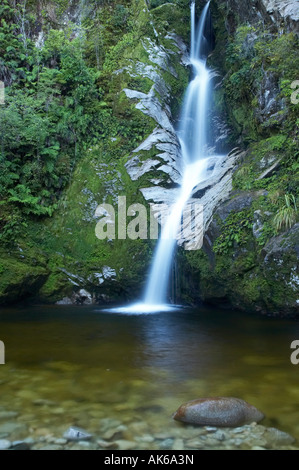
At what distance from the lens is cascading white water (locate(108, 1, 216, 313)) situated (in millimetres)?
10750

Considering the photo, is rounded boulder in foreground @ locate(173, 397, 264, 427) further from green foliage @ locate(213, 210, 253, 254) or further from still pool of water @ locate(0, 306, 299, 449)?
green foliage @ locate(213, 210, 253, 254)

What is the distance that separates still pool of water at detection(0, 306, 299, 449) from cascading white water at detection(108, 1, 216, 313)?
2.00m

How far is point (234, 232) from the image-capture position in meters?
9.42

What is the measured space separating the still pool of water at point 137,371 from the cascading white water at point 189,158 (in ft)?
6.57

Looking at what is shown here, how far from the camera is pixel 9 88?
42.6 feet

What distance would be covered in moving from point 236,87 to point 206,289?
7812 mm

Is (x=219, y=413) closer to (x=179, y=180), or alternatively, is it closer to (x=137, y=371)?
(x=137, y=371)

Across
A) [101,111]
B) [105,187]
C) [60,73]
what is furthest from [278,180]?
[60,73]

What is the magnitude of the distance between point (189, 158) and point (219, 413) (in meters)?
11.8

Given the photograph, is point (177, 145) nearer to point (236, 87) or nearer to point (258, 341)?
point (236, 87)

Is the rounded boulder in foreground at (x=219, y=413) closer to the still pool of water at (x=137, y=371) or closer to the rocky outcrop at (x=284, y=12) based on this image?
the still pool of water at (x=137, y=371)

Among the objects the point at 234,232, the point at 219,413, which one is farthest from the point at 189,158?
the point at 219,413

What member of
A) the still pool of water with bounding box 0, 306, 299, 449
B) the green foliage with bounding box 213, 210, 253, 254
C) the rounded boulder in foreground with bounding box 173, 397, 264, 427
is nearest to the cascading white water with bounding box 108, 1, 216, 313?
the green foliage with bounding box 213, 210, 253, 254

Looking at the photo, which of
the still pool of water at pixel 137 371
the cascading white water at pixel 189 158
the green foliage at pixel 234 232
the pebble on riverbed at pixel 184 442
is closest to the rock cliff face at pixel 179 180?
the green foliage at pixel 234 232
